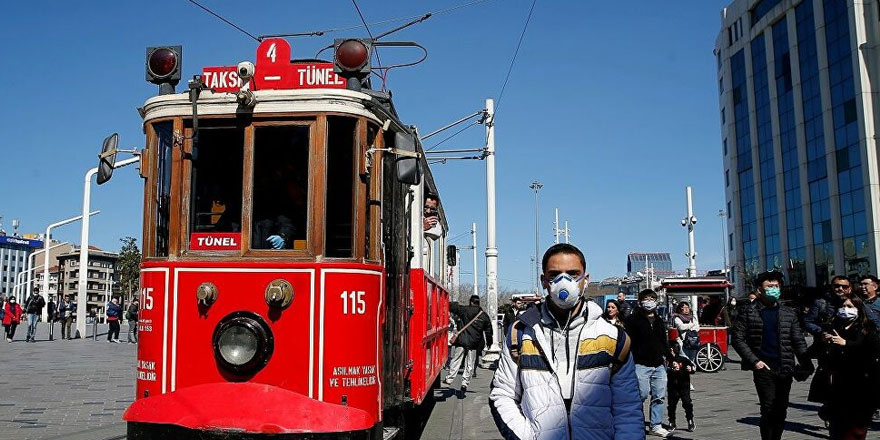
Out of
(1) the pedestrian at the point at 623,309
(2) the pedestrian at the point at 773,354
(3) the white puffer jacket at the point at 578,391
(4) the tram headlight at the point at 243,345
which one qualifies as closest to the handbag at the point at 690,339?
(1) the pedestrian at the point at 623,309

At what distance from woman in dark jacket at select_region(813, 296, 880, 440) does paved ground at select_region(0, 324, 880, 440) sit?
8.09 ft

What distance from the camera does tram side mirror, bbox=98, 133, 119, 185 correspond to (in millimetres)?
6039

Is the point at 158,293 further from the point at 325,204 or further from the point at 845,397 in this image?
the point at 845,397

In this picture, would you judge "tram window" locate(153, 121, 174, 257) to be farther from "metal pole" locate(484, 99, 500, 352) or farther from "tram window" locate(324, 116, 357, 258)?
"metal pole" locate(484, 99, 500, 352)

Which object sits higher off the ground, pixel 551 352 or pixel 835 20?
pixel 835 20

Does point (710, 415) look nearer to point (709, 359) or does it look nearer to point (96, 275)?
point (709, 359)

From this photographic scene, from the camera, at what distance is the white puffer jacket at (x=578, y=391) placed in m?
3.42

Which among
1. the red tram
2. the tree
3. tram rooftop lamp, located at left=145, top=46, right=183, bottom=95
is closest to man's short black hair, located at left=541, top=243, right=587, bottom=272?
the red tram

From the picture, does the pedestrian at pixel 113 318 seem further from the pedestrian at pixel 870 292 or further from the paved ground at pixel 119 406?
the pedestrian at pixel 870 292

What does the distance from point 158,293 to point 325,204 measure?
4.43 ft

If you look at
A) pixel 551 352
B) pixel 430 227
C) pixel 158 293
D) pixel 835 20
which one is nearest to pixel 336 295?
pixel 158 293

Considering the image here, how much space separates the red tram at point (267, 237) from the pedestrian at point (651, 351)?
14.5 ft

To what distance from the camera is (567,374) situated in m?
3.48

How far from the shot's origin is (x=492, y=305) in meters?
21.0
